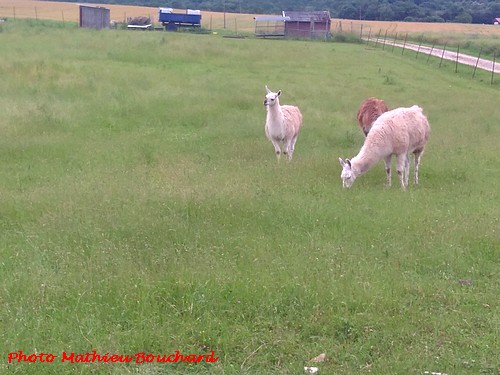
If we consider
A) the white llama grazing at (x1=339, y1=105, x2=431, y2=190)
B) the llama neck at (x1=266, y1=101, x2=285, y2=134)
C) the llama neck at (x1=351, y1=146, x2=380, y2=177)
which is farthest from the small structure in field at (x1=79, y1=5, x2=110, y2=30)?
the llama neck at (x1=351, y1=146, x2=380, y2=177)

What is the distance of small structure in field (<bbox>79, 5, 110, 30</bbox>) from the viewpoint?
49719 mm

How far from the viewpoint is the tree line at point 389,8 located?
93.1 meters

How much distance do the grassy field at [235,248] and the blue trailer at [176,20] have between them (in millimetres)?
44402

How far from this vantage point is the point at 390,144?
9805 mm

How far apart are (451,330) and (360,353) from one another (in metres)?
0.92

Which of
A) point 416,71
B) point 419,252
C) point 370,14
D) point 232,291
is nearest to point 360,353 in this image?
point 232,291

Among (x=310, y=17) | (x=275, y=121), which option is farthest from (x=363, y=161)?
(x=310, y=17)

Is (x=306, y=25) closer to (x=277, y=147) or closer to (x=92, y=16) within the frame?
(x=92, y=16)

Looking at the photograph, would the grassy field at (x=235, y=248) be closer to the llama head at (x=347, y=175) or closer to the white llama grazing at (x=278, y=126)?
the llama head at (x=347, y=175)

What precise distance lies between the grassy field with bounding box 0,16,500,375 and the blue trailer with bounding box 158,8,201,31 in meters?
44.4

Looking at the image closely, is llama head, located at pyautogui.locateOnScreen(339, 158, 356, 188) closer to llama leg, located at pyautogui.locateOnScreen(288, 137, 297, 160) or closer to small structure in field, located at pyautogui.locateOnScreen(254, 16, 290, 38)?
llama leg, located at pyautogui.locateOnScreen(288, 137, 297, 160)

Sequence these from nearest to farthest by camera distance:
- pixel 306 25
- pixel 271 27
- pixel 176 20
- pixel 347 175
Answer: pixel 347 175, pixel 306 25, pixel 176 20, pixel 271 27

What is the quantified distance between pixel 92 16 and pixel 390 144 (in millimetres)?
45836

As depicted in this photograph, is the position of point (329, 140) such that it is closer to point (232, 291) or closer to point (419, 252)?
point (419, 252)
